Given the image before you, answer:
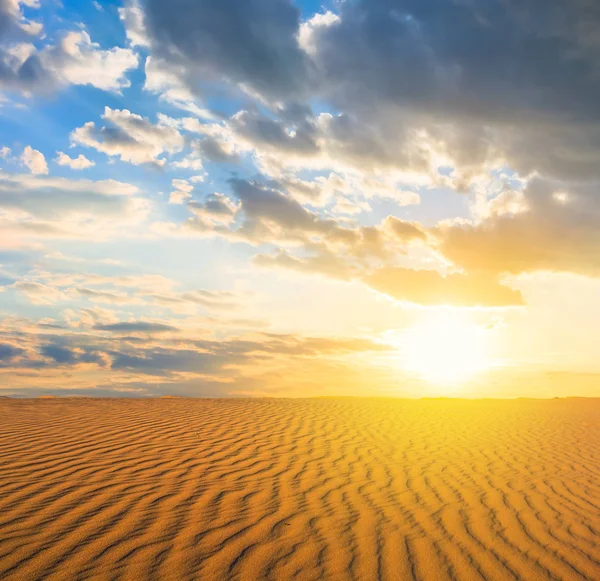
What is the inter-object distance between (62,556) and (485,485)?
6.59m

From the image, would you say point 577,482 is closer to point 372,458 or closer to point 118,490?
point 372,458

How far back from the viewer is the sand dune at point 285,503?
4.51m

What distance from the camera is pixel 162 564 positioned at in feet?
14.2

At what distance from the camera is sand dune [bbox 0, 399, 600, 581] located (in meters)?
4.51

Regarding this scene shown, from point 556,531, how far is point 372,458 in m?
3.92

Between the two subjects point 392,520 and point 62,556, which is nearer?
point 62,556

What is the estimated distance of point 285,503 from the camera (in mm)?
6199

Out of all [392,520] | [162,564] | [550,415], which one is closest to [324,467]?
[392,520]

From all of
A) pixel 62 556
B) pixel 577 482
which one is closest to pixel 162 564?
pixel 62 556

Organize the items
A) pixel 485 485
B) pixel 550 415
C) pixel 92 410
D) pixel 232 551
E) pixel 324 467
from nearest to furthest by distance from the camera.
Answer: pixel 232 551, pixel 485 485, pixel 324 467, pixel 92 410, pixel 550 415

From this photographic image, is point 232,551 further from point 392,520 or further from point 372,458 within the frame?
point 372,458

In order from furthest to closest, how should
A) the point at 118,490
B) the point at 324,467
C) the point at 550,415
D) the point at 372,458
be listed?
the point at 550,415, the point at 372,458, the point at 324,467, the point at 118,490

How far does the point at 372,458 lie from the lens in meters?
9.34

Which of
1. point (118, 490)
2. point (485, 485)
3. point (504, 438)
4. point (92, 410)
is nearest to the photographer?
point (118, 490)
